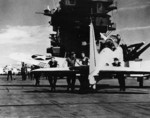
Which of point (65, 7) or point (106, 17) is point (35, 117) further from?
point (106, 17)

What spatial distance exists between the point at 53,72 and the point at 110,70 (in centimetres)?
362

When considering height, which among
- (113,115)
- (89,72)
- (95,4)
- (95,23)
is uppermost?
(95,4)

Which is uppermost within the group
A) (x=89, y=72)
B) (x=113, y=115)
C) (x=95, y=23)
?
(x=95, y=23)

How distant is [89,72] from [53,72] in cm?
302

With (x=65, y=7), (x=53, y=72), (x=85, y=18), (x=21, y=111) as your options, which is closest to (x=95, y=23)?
(x=85, y=18)

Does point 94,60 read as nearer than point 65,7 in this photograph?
Yes

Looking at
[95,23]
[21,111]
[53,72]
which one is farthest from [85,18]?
[21,111]

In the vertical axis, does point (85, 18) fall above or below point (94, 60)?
above

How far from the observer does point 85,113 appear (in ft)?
27.2

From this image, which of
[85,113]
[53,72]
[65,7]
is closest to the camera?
[85,113]

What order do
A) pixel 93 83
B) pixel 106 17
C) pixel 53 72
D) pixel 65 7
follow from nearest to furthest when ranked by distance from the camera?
pixel 93 83
pixel 53 72
pixel 65 7
pixel 106 17

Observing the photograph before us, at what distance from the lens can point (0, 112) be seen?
8523mm

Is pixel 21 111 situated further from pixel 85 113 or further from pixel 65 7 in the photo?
pixel 65 7

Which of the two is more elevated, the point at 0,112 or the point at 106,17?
the point at 106,17
